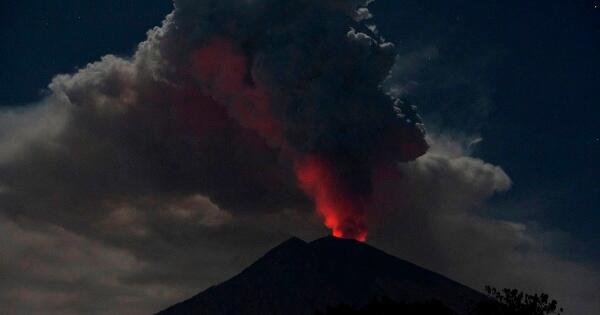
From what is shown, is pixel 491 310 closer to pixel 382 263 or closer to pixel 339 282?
pixel 339 282

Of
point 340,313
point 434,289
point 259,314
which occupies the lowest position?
point 340,313

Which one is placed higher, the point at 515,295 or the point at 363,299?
the point at 363,299

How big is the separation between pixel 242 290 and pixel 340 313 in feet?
259

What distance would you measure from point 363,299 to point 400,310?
216ft

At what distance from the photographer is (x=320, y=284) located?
392 ft

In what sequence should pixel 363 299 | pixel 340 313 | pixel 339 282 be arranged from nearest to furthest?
pixel 340 313, pixel 363 299, pixel 339 282

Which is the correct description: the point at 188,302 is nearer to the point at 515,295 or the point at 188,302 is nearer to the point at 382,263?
the point at 382,263

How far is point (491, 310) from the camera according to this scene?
152ft

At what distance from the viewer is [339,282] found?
11938 centimetres

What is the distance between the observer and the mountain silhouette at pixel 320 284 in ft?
375

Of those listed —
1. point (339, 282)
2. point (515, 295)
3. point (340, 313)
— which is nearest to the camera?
point (515, 295)

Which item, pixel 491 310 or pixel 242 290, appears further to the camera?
pixel 242 290

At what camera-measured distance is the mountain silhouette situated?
11425cm

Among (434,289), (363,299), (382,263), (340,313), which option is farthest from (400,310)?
(382,263)
